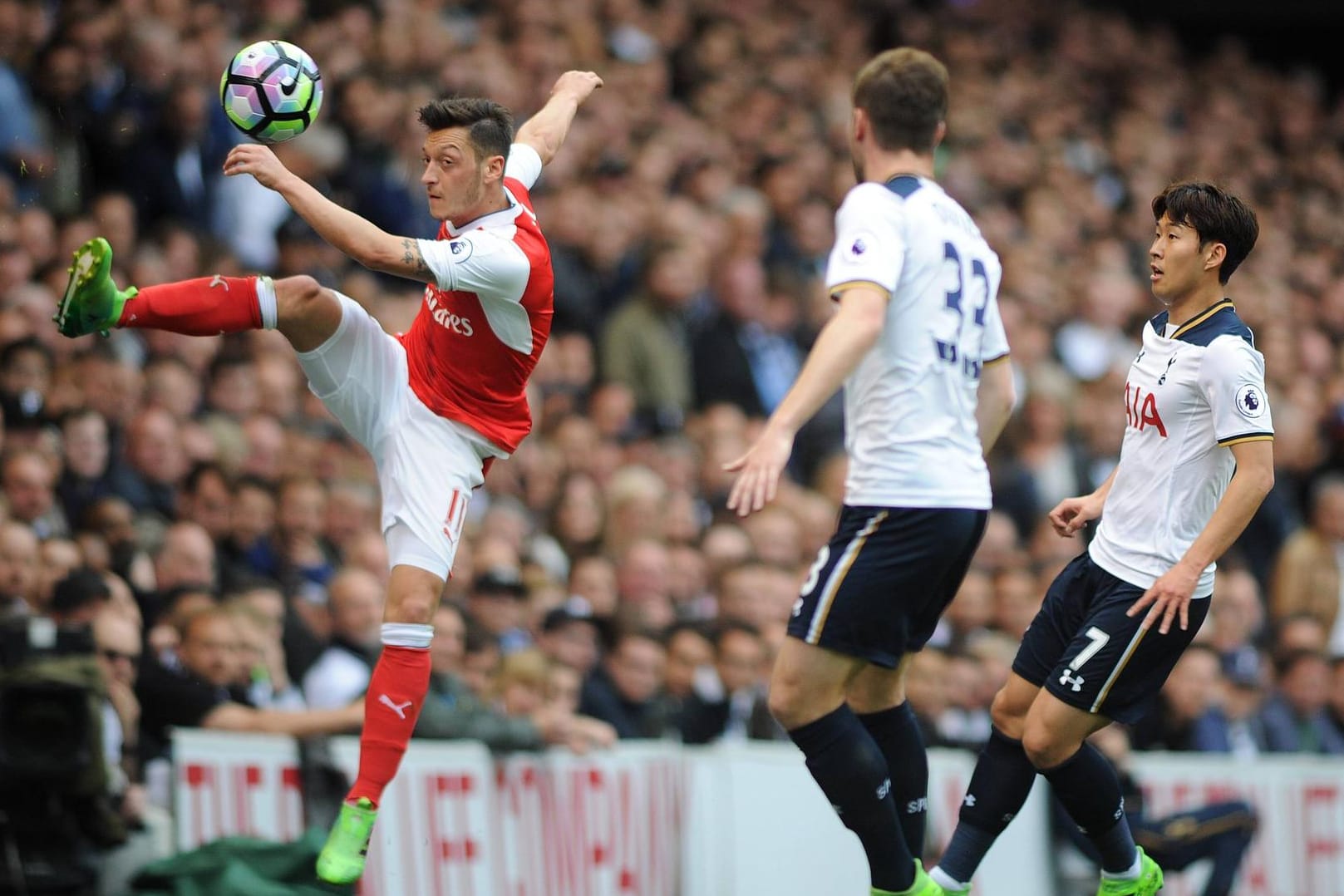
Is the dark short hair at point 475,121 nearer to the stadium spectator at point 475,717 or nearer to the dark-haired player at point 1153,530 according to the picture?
the dark-haired player at point 1153,530

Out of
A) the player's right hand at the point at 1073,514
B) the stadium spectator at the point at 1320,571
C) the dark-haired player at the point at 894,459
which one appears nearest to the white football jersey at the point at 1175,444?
the player's right hand at the point at 1073,514

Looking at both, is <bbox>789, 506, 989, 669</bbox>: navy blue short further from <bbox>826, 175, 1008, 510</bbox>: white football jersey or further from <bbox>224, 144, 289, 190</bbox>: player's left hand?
<bbox>224, 144, 289, 190</bbox>: player's left hand

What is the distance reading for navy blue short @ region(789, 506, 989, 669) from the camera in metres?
6.62

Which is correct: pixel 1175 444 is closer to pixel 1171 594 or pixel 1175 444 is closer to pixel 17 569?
pixel 1171 594

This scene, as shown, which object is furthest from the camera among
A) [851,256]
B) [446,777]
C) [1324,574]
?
[1324,574]

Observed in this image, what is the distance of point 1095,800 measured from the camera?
7.05m

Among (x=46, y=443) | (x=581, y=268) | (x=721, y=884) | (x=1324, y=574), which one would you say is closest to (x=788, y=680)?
(x=721, y=884)

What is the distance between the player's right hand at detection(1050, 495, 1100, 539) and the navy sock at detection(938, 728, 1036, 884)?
88cm

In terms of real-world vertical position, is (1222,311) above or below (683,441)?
above

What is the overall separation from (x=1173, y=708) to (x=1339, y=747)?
6.03 ft

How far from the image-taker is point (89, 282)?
6918 millimetres

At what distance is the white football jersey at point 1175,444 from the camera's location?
22.1 ft

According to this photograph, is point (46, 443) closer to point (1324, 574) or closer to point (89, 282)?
point (89, 282)

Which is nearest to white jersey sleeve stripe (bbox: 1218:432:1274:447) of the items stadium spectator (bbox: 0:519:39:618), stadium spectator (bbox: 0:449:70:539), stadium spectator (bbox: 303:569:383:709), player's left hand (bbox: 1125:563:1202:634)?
player's left hand (bbox: 1125:563:1202:634)
